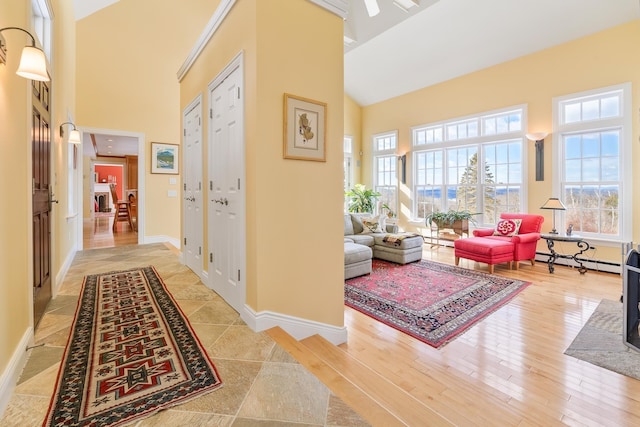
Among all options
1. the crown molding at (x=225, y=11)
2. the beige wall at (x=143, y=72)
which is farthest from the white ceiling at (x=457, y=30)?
the crown molding at (x=225, y=11)

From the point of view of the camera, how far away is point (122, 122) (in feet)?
18.2

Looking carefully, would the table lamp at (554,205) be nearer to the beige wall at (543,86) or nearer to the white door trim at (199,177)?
the beige wall at (543,86)

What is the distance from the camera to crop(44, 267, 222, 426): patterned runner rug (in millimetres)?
1319

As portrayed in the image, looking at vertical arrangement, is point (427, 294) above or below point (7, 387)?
below

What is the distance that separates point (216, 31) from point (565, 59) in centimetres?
556

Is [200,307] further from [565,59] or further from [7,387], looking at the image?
[565,59]

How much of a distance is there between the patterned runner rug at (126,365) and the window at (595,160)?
6024 millimetres

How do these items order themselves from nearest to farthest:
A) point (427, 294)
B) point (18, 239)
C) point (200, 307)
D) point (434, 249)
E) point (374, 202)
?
point (18, 239), point (200, 307), point (427, 294), point (434, 249), point (374, 202)

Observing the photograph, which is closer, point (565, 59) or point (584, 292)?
point (584, 292)

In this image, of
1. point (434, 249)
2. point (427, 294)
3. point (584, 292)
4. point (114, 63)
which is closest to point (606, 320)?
point (584, 292)

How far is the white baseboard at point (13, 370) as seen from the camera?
1.32 metres

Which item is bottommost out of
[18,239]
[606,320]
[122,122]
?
[606,320]

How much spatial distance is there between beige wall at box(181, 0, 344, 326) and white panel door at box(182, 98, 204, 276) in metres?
1.17

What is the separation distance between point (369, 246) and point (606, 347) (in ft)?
10.9
